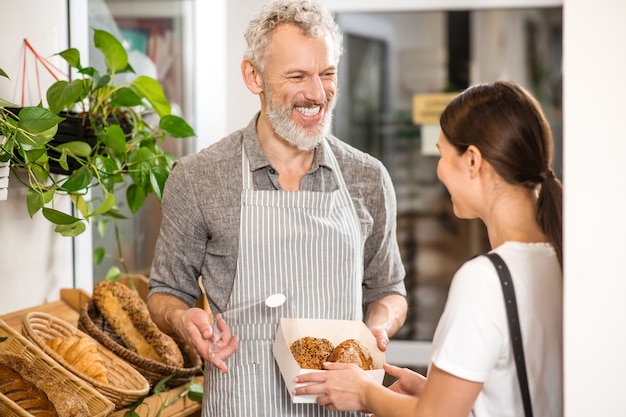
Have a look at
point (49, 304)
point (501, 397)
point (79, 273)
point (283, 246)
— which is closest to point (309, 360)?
point (283, 246)

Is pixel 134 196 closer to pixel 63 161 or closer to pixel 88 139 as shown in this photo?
pixel 88 139

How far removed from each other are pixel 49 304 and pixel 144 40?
4.04 ft

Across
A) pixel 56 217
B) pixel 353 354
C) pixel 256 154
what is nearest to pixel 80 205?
A: pixel 56 217

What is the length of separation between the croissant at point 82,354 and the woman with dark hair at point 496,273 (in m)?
0.85

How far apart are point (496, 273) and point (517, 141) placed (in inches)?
8.8

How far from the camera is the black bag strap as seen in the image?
1256mm

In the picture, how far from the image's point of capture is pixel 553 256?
1316 millimetres

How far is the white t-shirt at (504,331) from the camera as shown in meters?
1.25

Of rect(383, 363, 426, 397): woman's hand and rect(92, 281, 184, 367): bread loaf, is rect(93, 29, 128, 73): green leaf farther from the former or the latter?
rect(383, 363, 426, 397): woman's hand

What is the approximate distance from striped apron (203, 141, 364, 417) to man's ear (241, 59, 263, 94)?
18cm

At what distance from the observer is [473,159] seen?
4.46 ft

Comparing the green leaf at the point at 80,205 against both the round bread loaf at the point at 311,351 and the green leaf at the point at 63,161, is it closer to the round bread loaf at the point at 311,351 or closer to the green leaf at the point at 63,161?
the green leaf at the point at 63,161
